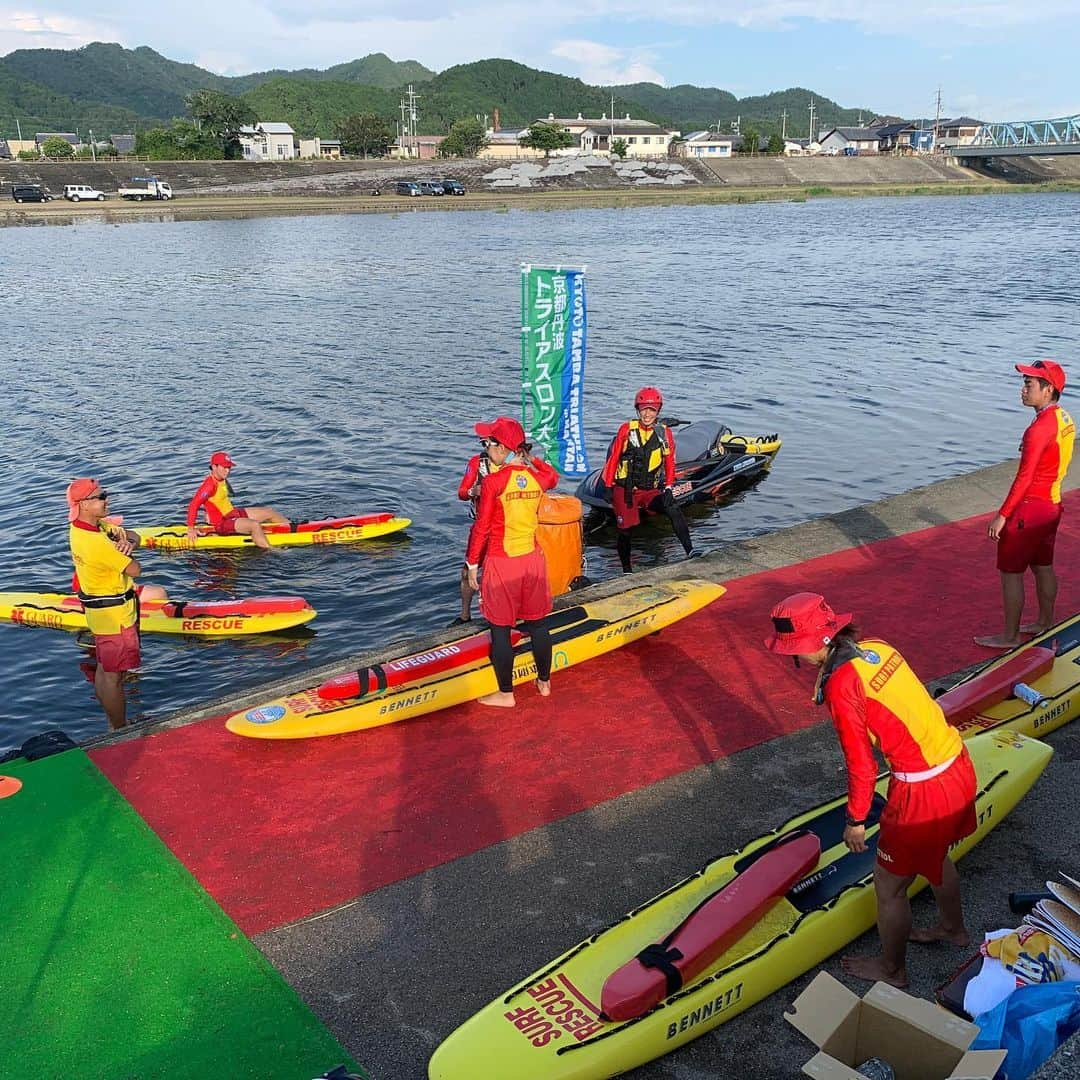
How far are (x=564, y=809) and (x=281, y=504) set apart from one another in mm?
11335

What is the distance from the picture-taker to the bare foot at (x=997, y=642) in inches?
324

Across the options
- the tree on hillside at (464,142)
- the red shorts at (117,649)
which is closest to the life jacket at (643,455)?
the red shorts at (117,649)

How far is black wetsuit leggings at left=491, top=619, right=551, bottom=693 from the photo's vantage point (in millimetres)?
7449

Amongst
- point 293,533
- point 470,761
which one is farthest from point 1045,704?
point 293,533

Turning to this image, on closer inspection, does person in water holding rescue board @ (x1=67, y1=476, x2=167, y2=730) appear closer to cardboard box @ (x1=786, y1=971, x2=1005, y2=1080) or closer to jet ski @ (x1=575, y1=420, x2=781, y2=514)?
cardboard box @ (x1=786, y1=971, x2=1005, y2=1080)

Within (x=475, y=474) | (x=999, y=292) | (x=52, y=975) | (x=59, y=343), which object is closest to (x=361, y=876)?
(x=52, y=975)

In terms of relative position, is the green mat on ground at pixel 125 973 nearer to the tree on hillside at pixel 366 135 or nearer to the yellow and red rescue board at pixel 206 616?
the yellow and red rescue board at pixel 206 616

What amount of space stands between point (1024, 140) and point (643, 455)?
135 metres

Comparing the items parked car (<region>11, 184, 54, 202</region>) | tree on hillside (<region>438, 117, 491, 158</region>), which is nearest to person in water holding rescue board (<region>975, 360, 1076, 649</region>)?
parked car (<region>11, 184, 54, 202</region>)

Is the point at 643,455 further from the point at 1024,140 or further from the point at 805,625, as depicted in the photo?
the point at 1024,140

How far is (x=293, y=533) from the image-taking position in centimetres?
1432

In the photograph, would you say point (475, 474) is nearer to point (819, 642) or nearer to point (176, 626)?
point (176, 626)

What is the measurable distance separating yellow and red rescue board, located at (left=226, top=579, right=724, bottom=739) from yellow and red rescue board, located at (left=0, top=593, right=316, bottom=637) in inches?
135

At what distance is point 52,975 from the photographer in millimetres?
5031
